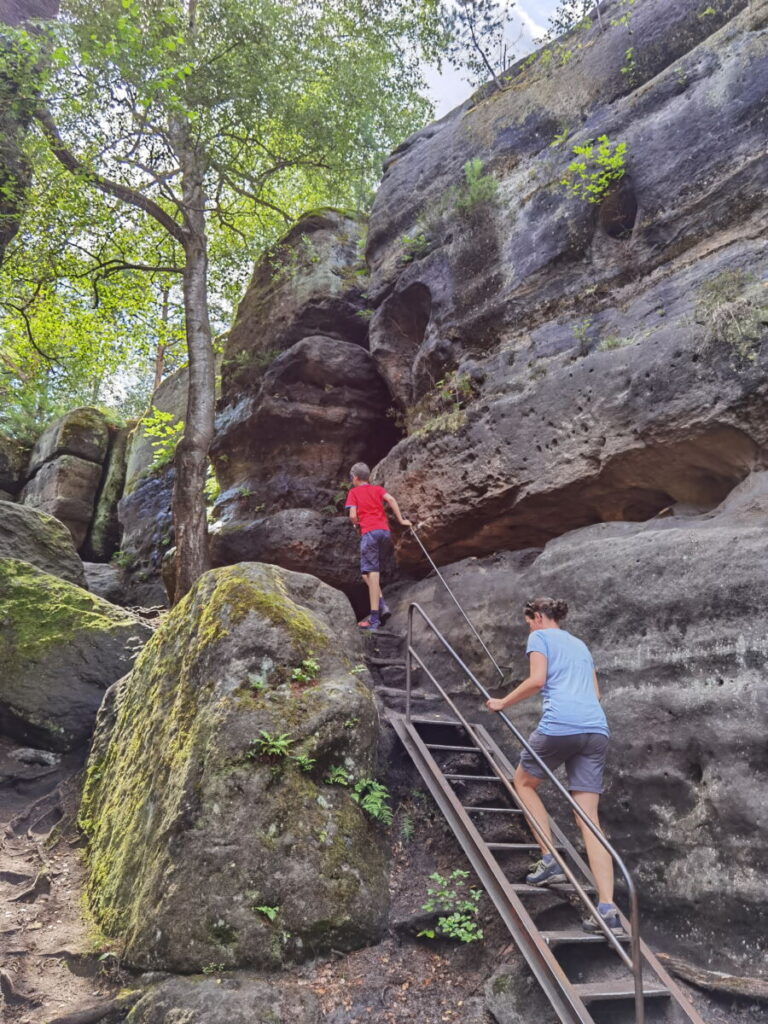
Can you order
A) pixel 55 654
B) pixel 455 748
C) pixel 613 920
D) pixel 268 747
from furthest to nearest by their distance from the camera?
pixel 55 654 < pixel 455 748 < pixel 268 747 < pixel 613 920

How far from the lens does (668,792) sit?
5.29 m

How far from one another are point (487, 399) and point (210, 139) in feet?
28.6

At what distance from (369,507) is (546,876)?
5460 millimetres

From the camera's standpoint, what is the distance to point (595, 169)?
893cm

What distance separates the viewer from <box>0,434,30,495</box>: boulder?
2147 cm

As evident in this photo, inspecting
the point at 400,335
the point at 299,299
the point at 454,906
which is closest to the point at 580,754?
the point at 454,906

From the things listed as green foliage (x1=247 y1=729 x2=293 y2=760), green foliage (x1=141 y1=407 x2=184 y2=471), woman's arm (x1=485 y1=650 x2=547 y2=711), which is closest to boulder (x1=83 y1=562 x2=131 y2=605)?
green foliage (x1=141 y1=407 x2=184 y2=471)

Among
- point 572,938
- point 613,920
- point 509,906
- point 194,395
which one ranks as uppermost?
point 194,395

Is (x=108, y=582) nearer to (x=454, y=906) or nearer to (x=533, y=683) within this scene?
(x=454, y=906)

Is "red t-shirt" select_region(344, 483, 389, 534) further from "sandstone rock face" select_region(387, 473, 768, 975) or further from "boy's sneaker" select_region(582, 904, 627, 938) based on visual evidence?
"boy's sneaker" select_region(582, 904, 627, 938)

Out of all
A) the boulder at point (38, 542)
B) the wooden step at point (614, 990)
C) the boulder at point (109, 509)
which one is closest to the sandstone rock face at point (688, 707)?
the wooden step at point (614, 990)

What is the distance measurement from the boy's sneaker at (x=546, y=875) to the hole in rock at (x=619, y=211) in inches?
294

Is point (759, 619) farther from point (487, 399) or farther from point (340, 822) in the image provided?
point (487, 399)

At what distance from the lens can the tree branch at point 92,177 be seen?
12227 millimetres
